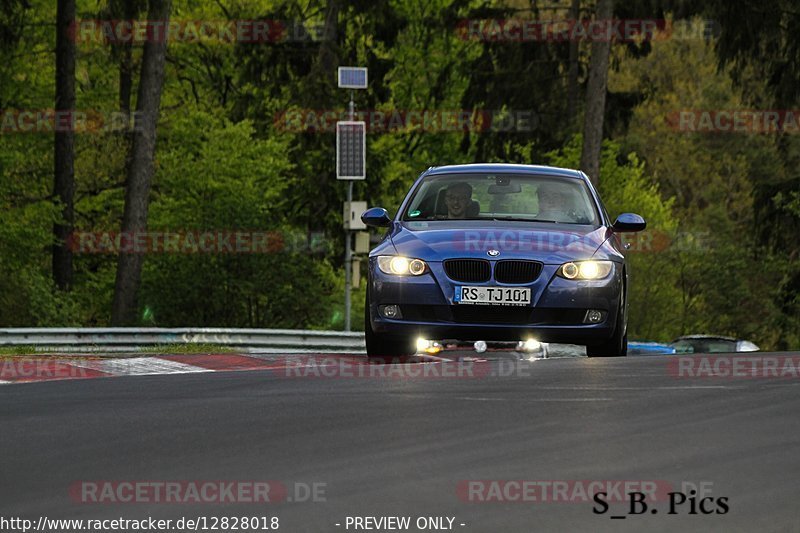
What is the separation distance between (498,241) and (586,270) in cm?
76

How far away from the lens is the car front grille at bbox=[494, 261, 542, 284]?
43.6ft

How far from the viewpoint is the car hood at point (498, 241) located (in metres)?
13.3

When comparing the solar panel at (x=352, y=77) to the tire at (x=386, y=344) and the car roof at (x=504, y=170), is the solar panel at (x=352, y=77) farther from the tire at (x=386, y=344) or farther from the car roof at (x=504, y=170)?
the tire at (x=386, y=344)

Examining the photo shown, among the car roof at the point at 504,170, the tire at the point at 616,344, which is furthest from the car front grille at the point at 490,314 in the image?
the car roof at the point at 504,170

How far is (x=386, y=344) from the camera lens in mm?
14148

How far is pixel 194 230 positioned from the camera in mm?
39375

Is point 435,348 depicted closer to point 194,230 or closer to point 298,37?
point 194,230

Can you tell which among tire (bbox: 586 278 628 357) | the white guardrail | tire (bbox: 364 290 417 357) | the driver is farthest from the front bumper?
the white guardrail

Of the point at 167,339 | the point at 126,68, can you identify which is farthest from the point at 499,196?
the point at 126,68

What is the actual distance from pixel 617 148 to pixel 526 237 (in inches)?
1576

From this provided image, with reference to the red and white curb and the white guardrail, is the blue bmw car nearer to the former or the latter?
the red and white curb

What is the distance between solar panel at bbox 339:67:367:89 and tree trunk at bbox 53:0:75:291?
14176 mm

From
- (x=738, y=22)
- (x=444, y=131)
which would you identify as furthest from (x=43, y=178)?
(x=738, y=22)

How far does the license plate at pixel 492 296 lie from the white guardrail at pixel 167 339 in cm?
716
